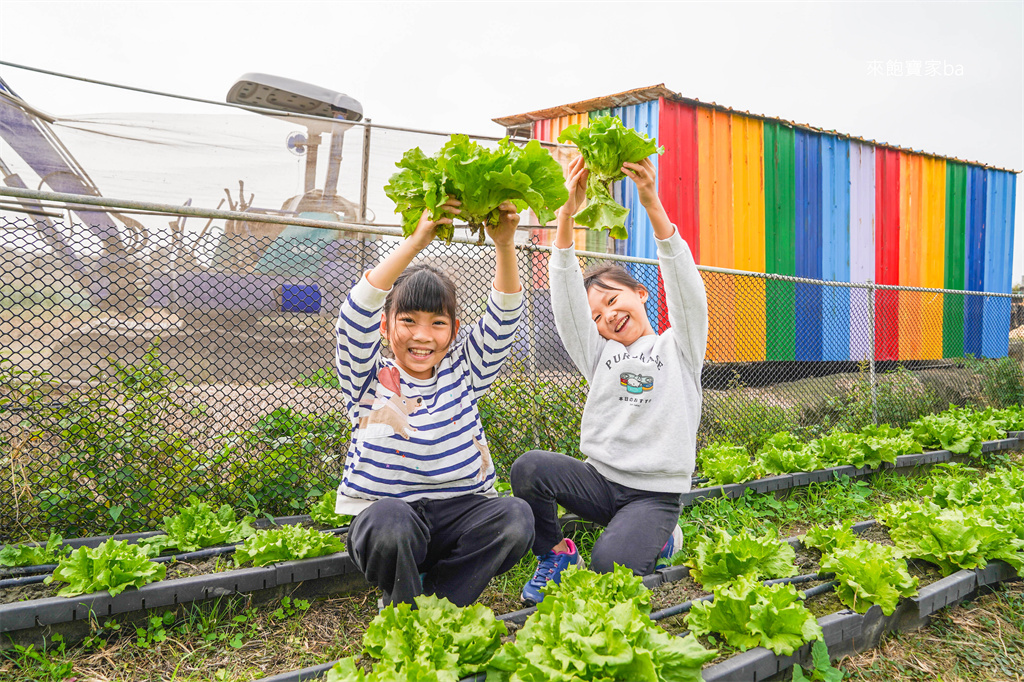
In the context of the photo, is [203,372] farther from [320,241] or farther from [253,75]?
[253,75]

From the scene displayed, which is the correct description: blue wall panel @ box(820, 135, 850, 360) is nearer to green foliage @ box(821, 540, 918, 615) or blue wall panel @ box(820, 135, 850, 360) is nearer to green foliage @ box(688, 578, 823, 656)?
green foliage @ box(821, 540, 918, 615)

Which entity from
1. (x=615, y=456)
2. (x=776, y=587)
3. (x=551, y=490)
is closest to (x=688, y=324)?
(x=615, y=456)

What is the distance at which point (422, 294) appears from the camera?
94.0 inches

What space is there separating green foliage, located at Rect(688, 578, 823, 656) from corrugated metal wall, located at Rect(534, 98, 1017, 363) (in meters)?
4.25

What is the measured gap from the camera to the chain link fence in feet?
9.43

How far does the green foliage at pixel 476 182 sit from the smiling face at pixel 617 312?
77cm

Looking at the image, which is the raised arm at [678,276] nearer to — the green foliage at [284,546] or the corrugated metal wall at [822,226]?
the green foliage at [284,546]

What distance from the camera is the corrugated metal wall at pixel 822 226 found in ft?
24.8

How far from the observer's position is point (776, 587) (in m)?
2.17

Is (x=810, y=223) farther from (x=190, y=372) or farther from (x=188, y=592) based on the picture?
(x=188, y=592)

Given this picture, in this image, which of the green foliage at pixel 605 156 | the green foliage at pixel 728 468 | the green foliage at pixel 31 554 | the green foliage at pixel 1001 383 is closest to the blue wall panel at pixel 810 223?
the green foliage at pixel 1001 383

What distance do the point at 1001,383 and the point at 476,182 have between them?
855cm

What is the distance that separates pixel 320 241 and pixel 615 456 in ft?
7.32

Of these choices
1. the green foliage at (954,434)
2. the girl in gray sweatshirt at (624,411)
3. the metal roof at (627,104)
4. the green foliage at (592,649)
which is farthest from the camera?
the metal roof at (627,104)
